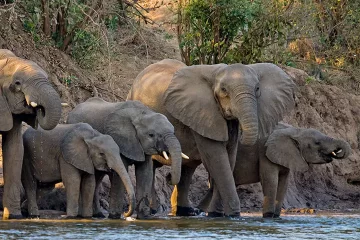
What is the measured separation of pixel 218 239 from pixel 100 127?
3461mm

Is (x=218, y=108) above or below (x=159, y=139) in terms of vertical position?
above

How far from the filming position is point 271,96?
1797cm

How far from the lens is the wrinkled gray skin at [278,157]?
1839cm

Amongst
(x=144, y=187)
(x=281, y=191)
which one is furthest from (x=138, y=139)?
(x=281, y=191)

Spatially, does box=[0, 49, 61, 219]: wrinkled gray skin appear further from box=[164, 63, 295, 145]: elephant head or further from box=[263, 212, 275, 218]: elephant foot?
box=[263, 212, 275, 218]: elephant foot

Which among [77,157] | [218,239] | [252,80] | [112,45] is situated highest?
[112,45]

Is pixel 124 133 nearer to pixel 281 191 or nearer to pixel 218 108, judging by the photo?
pixel 218 108

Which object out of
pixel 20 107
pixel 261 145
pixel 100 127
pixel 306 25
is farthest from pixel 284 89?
pixel 306 25

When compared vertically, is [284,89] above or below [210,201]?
above

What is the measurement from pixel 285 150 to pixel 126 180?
314cm

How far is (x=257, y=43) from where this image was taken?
76.1 ft

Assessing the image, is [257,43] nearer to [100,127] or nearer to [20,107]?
[100,127]

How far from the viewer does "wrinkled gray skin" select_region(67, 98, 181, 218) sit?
55.3ft

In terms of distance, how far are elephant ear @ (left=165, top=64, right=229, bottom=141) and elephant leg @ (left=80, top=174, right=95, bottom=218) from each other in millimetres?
1731
